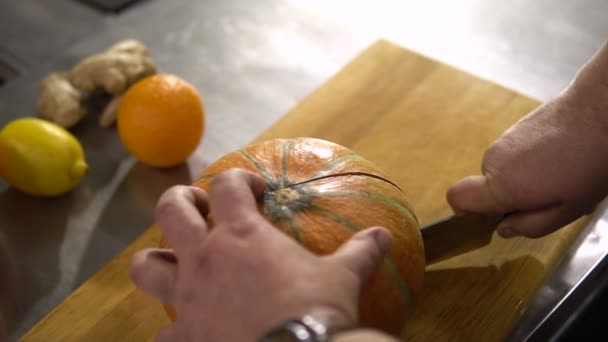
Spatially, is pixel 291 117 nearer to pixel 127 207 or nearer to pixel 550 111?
pixel 127 207

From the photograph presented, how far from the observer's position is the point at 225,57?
5.35ft

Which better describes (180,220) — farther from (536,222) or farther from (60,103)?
(60,103)

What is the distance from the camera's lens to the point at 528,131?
97cm

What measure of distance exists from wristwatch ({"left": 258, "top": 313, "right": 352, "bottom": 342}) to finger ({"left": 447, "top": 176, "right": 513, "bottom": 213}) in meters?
0.51

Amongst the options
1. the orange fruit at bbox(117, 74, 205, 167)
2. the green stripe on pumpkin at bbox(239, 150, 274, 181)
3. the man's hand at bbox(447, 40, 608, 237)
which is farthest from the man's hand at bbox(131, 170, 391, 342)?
the orange fruit at bbox(117, 74, 205, 167)

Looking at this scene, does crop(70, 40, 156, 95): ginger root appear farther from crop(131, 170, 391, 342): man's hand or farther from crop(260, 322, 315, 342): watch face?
crop(260, 322, 315, 342): watch face

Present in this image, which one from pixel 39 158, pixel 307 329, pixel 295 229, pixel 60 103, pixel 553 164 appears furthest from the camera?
pixel 60 103

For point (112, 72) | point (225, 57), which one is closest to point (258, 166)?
point (112, 72)

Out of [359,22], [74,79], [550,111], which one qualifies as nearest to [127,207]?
[74,79]

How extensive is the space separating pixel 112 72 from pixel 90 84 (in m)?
0.07

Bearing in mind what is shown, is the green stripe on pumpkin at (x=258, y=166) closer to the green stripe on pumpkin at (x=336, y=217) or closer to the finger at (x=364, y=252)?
the green stripe on pumpkin at (x=336, y=217)

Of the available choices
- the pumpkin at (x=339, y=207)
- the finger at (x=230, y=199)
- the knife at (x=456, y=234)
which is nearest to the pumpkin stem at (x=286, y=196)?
the pumpkin at (x=339, y=207)

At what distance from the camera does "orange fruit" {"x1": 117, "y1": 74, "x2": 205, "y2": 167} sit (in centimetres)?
114

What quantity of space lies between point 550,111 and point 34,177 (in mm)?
897
